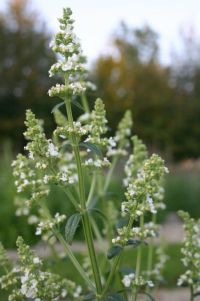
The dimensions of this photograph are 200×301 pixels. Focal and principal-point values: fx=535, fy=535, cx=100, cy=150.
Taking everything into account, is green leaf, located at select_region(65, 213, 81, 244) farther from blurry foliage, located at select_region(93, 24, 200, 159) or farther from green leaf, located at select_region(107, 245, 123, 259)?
blurry foliage, located at select_region(93, 24, 200, 159)

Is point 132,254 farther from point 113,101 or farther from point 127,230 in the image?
point 113,101

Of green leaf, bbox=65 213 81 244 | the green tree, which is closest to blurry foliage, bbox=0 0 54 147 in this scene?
the green tree

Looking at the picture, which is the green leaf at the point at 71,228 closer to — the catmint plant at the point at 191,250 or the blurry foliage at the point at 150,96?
the catmint plant at the point at 191,250

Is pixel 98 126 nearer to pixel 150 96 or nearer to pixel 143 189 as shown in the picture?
pixel 143 189

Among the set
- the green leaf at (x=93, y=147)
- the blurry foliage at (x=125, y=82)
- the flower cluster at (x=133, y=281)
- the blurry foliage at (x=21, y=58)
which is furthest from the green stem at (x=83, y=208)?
the blurry foliage at (x=21, y=58)

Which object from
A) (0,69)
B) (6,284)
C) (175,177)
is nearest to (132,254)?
(6,284)

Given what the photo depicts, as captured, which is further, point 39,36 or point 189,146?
point 39,36
